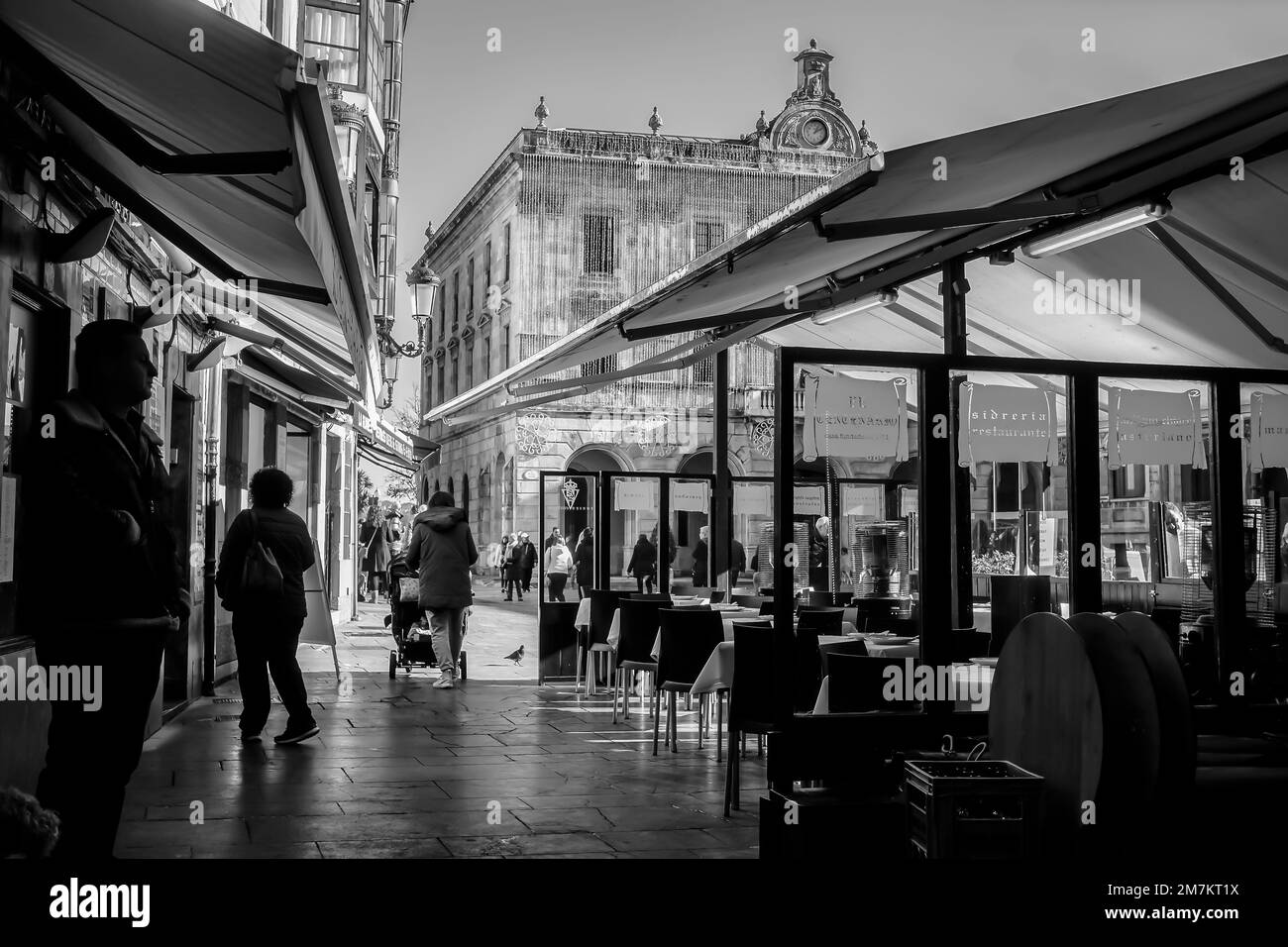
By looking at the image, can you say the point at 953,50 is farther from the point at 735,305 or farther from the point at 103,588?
the point at 103,588

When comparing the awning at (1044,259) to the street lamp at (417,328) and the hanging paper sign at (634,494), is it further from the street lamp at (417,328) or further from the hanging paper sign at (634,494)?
the street lamp at (417,328)

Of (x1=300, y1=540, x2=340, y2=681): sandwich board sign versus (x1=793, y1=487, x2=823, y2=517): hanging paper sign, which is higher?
(x1=793, y1=487, x2=823, y2=517): hanging paper sign

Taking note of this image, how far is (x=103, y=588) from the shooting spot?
391 centimetres

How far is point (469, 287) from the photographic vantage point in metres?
45.3

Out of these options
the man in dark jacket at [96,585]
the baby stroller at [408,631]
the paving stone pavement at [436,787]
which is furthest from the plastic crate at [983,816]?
the baby stroller at [408,631]

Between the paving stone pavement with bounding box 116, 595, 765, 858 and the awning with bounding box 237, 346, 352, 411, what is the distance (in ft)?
10.9

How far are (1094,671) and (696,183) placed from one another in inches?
1428

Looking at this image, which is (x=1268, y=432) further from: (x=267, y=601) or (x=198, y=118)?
(x=267, y=601)

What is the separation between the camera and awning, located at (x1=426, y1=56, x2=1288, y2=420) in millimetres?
5559

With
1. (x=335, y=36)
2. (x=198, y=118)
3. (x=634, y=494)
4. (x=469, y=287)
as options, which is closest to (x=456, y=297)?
(x=469, y=287)

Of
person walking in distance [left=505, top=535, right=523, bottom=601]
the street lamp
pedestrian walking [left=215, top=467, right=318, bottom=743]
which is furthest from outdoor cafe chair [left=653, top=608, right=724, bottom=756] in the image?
person walking in distance [left=505, top=535, right=523, bottom=601]

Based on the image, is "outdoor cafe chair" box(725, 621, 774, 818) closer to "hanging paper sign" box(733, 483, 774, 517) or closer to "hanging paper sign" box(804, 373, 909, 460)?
"hanging paper sign" box(804, 373, 909, 460)

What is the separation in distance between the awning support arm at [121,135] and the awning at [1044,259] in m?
2.69
